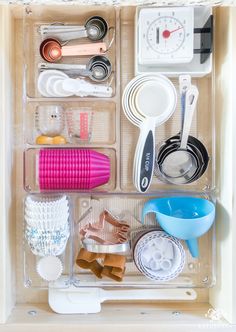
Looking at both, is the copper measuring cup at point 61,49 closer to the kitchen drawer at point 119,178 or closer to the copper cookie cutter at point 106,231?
the kitchen drawer at point 119,178

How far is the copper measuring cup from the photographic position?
943 mm

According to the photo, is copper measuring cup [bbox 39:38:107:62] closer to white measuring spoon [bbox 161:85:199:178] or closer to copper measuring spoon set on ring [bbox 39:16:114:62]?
copper measuring spoon set on ring [bbox 39:16:114:62]

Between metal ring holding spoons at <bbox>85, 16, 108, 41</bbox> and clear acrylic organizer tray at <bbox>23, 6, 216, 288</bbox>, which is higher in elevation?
metal ring holding spoons at <bbox>85, 16, 108, 41</bbox>

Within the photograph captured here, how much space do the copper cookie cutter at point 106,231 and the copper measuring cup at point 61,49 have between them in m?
0.33

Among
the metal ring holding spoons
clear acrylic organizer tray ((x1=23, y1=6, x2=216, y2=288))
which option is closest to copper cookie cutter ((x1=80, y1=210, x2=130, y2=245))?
clear acrylic organizer tray ((x1=23, y1=6, x2=216, y2=288))

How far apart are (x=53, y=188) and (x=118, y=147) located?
158mm

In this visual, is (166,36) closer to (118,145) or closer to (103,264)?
(118,145)

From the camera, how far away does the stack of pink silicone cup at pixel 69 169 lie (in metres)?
0.90

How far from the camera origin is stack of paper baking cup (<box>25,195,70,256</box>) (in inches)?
35.0

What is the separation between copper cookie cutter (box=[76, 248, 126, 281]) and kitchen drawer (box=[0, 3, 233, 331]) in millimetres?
77

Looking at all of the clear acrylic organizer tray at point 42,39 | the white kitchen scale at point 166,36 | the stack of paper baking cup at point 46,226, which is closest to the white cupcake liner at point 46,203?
the stack of paper baking cup at point 46,226

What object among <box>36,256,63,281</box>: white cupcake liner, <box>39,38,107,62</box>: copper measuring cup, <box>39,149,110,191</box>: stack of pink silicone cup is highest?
<box>39,38,107,62</box>: copper measuring cup

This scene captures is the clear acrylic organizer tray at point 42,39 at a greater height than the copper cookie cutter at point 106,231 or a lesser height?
greater

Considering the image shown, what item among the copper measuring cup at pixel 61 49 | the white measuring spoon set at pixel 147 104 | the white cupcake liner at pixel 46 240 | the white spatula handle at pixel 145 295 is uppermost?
the copper measuring cup at pixel 61 49
